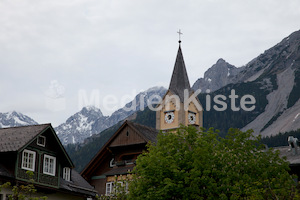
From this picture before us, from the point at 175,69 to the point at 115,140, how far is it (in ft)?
142

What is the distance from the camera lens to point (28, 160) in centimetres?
4522

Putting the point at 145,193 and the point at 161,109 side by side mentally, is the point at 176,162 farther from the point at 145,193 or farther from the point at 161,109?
the point at 161,109

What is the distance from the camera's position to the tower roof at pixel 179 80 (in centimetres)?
9456

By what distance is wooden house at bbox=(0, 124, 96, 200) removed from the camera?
1708 inches

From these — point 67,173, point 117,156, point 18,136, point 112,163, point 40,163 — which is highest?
point 18,136

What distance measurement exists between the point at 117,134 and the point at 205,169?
64.0 feet

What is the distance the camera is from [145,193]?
127 ft

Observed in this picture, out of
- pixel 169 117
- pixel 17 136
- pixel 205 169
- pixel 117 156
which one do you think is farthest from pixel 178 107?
pixel 205 169

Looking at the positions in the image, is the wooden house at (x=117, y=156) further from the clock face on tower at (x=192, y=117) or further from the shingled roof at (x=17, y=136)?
the clock face on tower at (x=192, y=117)

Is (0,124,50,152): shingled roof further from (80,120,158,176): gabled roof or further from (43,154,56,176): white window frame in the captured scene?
(80,120,158,176): gabled roof

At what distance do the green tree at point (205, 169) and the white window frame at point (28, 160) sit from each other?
8781 mm

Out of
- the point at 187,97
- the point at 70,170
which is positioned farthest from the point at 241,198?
the point at 187,97

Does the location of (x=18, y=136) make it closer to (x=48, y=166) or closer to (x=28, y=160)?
(x=28, y=160)

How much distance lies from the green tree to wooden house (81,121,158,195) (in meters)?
13.0
